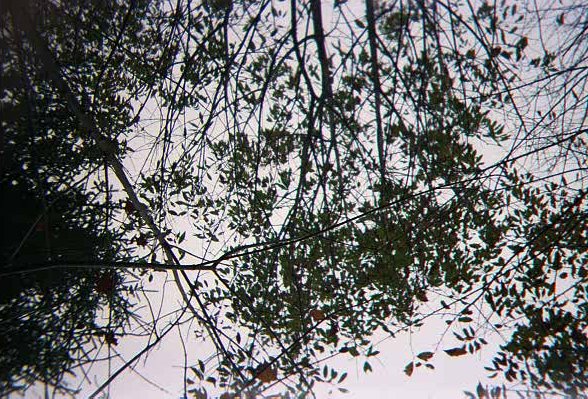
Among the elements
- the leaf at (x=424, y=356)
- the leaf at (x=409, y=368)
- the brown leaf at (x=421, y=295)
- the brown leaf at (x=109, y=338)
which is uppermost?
the brown leaf at (x=421, y=295)

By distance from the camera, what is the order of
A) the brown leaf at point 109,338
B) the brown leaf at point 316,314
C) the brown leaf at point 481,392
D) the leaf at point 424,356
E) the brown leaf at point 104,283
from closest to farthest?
the brown leaf at point 109,338 < the brown leaf at point 481,392 < the leaf at point 424,356 < the brown leaf at point 104,283 < the brown leaf at point 316,314

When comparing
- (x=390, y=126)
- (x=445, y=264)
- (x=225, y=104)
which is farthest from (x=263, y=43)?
(x=445, y=264)

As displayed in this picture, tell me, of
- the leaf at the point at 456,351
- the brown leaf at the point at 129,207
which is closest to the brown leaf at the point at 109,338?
the brown leaf at the point at 129,207

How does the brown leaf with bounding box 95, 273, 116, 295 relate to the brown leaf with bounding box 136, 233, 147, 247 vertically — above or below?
below

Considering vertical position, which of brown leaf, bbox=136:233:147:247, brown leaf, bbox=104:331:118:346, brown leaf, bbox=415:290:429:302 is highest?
brown leaf, bbox=136:233:147:247

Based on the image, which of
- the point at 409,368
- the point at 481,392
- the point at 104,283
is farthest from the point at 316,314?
the point at 104,283

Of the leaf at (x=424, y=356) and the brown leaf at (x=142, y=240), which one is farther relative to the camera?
the brown leaf at (x=142, y=240)

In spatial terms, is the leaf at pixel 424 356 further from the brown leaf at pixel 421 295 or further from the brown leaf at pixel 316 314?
the brown leaf at pixel 316 314

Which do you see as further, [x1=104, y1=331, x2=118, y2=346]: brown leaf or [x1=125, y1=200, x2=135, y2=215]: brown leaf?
[x1=125, y1=200, x2=135, y2=215]: brown leaf

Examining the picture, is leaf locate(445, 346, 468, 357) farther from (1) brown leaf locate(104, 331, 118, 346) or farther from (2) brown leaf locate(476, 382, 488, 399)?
(1) brown leaf locate(104, 331, 118, 346)

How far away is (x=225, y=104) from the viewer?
2.79 metres

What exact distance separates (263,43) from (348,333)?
2442 mm

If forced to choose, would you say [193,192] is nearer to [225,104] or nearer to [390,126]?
[225,104]

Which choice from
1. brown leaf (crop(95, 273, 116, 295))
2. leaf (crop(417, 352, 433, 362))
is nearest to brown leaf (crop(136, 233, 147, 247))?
brown leaf (crop(95, 273, 116, 295))
